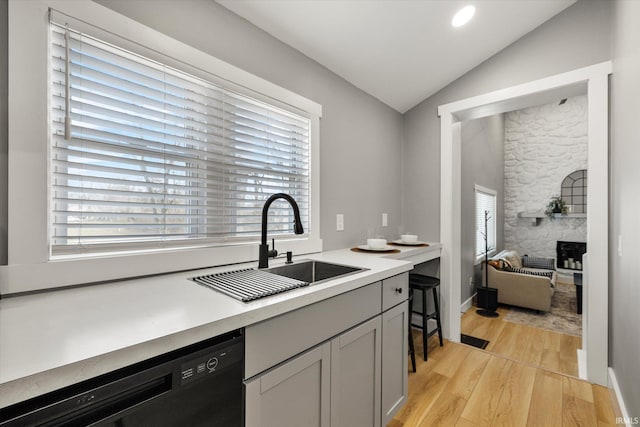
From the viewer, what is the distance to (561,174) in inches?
208

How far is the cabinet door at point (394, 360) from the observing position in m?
1.55

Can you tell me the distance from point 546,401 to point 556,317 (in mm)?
2190

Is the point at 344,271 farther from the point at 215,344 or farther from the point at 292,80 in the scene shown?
the point at 292,80

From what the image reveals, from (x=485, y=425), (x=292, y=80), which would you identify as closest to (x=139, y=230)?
(x=292, y=80)

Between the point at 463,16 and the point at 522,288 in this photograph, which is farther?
the point at 522,288

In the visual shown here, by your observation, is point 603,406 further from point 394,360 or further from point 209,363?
point 209,363

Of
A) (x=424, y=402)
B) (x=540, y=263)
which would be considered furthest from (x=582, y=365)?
(x=540, y=263)

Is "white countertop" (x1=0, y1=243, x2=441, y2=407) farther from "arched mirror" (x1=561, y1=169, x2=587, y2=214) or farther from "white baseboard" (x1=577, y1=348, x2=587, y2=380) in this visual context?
"arched mirror" (x1=561, y1=169, x2=587, y2=214)

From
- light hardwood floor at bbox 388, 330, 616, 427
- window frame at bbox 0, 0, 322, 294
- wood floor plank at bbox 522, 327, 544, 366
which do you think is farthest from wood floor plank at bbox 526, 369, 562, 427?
window frame at bbox 0, 0, 322, 294

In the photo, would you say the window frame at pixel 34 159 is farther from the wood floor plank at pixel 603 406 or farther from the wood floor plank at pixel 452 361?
the wood floor plank at pixel 603 406

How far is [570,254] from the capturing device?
5.11 meters

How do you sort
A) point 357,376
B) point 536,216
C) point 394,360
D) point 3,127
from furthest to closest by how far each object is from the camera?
point 536,216 < point 394,360 < point 357,376 < point 3,127

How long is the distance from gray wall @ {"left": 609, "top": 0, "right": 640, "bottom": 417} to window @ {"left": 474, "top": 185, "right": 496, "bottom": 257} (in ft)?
7.25

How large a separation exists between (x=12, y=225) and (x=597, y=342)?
3319mm
